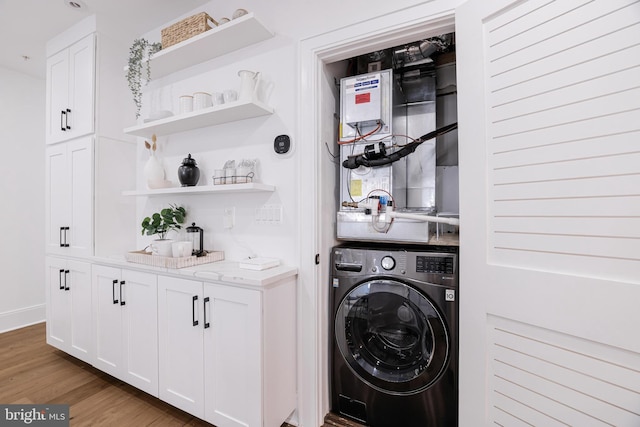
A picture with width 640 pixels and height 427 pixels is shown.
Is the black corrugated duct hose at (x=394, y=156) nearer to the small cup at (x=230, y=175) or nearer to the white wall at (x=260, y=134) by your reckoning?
the white wall at (x=260, y=134)

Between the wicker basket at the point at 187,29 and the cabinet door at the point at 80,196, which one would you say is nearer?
the wicker basket at the point at 187,29

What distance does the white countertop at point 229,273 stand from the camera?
1.34 metres

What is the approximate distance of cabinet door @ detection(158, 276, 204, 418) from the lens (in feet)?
4.94

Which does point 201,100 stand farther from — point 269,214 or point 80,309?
point 80,309

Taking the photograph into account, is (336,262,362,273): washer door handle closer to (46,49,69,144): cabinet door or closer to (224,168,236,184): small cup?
(224,168,236,184): small cup

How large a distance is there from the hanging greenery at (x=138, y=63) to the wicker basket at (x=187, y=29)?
16 cm

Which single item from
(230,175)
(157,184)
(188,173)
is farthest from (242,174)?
(157,184)

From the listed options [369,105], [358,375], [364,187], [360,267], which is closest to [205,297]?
[360,267]

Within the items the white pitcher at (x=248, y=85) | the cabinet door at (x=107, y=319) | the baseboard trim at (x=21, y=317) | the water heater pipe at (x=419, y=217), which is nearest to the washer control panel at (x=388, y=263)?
the water heater pipe at (x=419, y=217)

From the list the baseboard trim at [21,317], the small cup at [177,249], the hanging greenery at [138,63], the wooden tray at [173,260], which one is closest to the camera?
the wooden tray at [173,260]

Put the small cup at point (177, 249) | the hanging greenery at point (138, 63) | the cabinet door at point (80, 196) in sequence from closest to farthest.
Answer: the small cup at point (177, 249)
the hanging greenery at point (138, 63)
the cabinet door at point (80, 196)

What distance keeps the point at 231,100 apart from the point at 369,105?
0.88 meters

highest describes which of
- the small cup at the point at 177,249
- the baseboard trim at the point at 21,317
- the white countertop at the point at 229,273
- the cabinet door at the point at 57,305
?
the small cup at the point at 177,249

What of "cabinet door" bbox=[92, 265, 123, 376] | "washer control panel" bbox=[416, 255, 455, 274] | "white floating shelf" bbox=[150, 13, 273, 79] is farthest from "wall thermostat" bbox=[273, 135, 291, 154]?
"cabinet door" bbox=[92, 265, 123, 376]
